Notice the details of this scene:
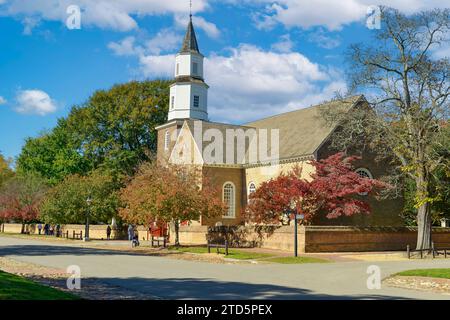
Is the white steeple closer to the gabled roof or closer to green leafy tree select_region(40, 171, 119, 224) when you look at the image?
the gabled roof

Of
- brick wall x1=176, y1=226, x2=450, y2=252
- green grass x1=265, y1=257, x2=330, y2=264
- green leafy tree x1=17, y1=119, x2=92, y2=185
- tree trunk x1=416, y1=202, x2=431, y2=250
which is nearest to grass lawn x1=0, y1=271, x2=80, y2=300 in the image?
green grass x1=265, y1=257, x2=330, y2=264

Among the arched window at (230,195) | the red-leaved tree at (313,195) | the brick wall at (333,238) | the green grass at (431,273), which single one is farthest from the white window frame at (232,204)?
the green grass at (431,273)

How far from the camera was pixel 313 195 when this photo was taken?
117 ft

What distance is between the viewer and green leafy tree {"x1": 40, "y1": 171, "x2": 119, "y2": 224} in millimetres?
47438

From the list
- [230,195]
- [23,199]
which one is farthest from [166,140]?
[23,199]

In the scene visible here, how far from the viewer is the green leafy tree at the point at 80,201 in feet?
156

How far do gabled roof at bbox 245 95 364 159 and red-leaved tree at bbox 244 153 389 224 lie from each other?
3653 mm

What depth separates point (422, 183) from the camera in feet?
103

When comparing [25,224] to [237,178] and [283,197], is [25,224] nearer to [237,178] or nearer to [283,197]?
[237,178]

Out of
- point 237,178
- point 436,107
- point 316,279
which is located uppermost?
point 436,107

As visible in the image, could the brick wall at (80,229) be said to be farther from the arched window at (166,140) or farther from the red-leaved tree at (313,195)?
the red-leaved tree at (313,195)

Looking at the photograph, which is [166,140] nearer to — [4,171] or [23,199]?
[23,199]
